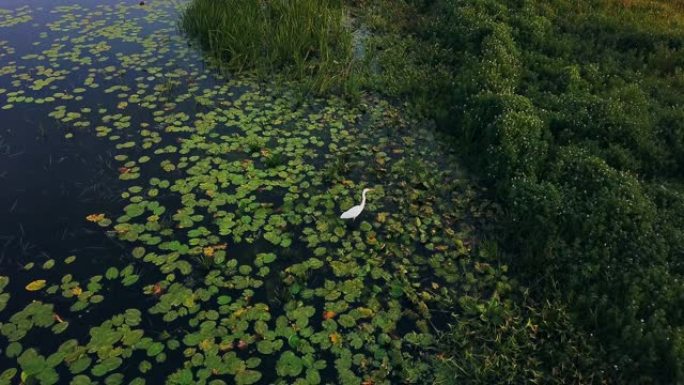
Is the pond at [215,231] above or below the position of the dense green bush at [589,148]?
below

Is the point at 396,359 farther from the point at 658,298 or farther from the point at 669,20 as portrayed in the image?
the point at 669,20

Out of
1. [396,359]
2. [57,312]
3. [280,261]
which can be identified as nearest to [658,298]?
[396,359]

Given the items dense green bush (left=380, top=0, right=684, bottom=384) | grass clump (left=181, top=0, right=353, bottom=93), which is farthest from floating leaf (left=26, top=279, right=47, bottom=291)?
grass clump (left=181, top=0, right=353, bottom=93)

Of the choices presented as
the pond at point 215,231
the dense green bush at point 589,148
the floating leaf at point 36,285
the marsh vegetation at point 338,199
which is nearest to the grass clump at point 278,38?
the marsh vegetation at point 338,199

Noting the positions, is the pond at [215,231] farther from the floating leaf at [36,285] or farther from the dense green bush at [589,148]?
the dense green bush at [589,148]

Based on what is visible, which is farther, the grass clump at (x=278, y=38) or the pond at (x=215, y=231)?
the grass clump at (x=278, y=38)

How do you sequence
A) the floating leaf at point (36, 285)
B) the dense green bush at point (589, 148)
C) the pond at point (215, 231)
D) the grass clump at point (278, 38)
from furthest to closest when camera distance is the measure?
1. the grass clump at point (278, 38)
2. the floating leaf at point (36, 285)
3. the dense green bush at point (589, 148)
4. the pond at point (215, 231)

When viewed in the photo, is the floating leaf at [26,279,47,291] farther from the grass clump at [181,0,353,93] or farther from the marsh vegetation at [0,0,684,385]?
the grass clump at [181,0,353,93]
